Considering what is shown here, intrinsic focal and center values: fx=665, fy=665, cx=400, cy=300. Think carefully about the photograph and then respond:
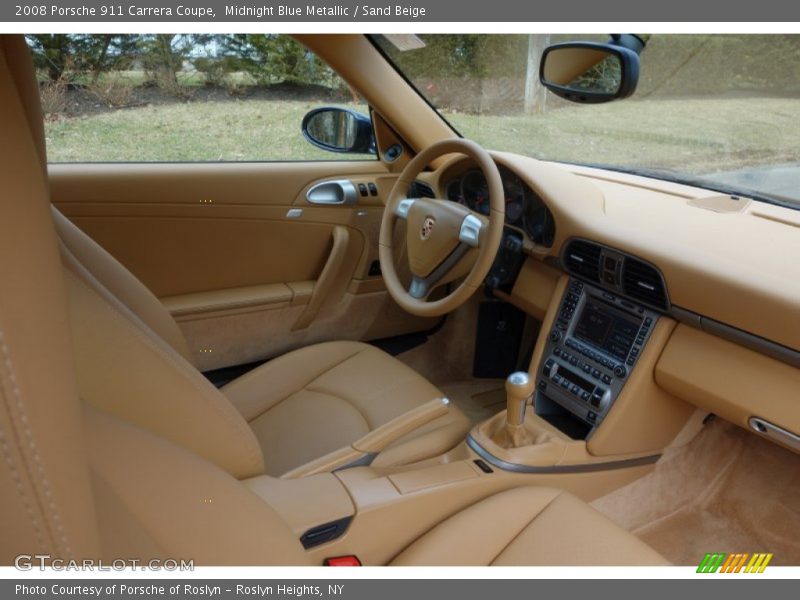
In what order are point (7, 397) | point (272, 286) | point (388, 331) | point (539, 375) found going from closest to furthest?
point (7, 397), point (539, 375), point (272, 286), point (388, 331)

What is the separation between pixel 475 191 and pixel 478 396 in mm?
797

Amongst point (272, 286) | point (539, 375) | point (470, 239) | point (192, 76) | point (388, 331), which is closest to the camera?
point (470, 239)

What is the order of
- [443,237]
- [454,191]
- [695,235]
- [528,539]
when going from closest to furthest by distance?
[528,539] < [695,235] < [443,237] < [454,191]

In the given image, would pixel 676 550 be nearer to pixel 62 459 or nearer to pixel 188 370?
pixel 188 370

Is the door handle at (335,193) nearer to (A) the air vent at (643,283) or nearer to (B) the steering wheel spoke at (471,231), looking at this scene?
(B) the steering wheel spoke at (471,231)

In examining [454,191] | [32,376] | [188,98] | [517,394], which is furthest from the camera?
[188,98]

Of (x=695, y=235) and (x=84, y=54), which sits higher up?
(x=84, y=54)

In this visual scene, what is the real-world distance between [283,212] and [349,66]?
586mm

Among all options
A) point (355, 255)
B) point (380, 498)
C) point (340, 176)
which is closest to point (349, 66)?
point (340, 176)

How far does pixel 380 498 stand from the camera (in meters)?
1.34

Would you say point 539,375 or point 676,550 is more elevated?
point 539,375

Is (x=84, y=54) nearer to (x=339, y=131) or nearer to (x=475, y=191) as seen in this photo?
(x=339, y=131)

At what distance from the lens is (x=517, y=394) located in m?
1.60

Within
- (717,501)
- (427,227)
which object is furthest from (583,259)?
(717,501)
